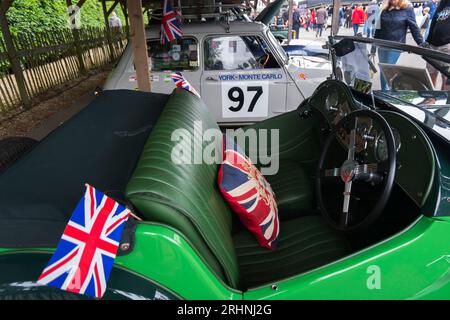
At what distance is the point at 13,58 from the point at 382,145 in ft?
22.9

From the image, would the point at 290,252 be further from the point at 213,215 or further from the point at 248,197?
the point at 213,215

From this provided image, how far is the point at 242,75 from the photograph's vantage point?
450 centimetres

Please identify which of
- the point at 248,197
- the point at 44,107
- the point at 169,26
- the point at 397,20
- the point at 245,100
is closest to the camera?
the point at 248,197

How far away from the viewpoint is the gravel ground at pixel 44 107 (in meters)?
5.59

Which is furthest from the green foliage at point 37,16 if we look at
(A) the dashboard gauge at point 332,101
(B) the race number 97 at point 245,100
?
(A) the dashboard gauge at point 332,101

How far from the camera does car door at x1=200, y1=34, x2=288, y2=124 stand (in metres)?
4.48

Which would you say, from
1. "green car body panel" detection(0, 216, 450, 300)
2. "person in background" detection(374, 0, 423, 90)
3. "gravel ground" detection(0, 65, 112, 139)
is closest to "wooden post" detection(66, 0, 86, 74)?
"gravel ground" detection(0, 65, 112, 139)

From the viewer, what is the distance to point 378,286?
1.30m

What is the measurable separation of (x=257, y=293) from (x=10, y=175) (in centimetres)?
115

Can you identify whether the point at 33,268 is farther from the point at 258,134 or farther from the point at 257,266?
the point at 258,134

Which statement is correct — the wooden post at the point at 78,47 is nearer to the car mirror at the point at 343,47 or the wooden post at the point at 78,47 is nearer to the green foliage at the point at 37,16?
the green foliage at the point at 37,16

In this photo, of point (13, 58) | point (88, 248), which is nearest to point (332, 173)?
point (88, 248)

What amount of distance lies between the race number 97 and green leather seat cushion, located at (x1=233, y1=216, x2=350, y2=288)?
9.27ft

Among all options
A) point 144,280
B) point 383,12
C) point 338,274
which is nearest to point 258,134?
point 338,274
